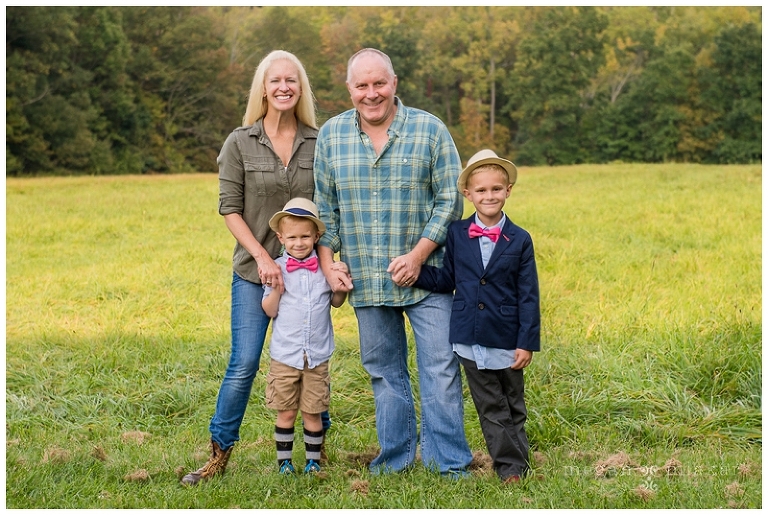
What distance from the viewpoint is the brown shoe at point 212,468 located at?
4.32 metres

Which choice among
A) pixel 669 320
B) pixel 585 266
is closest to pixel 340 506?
pixel 669 320

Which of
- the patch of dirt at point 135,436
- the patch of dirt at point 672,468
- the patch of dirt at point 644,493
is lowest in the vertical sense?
the patch of dirt at point 135,436

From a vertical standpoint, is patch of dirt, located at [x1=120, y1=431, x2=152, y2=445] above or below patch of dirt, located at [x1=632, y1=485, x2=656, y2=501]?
below

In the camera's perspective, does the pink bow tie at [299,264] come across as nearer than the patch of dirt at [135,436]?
Yes

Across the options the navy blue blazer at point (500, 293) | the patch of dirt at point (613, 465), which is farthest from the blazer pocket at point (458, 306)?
the patch of dirt at point (613, 465)

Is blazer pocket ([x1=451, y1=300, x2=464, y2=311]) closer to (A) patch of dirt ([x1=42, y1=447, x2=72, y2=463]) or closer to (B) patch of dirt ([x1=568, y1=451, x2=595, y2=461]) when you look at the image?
(B) patch of dirt ([x1=568, y1=451, x2=595, y2=461])

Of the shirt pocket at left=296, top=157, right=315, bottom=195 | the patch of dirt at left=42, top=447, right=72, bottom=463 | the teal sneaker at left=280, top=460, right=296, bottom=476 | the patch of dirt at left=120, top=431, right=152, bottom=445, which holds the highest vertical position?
the shirt pocket at left=296, top=157, right=315, bottom=195

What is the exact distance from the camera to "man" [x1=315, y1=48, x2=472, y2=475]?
162 inches

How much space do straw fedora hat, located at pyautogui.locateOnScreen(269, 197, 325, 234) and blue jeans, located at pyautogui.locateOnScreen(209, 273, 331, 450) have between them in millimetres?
340

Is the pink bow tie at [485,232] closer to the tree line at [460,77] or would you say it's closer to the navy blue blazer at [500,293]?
the navy blue blazer at [500,293]

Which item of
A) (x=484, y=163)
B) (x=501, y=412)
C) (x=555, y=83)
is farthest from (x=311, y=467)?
(x=555, y=83)

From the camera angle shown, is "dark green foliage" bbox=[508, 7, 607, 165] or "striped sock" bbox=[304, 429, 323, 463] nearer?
"striped sock" bbox=[304, 429, 323, 463]

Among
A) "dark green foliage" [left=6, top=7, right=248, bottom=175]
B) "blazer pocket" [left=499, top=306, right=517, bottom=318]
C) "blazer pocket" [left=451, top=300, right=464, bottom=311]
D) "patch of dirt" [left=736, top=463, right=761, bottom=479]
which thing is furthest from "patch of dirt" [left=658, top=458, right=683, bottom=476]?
"dark green foliage" [left=6, top=7, right=248, bottom=175]

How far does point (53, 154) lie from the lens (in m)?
26.9
